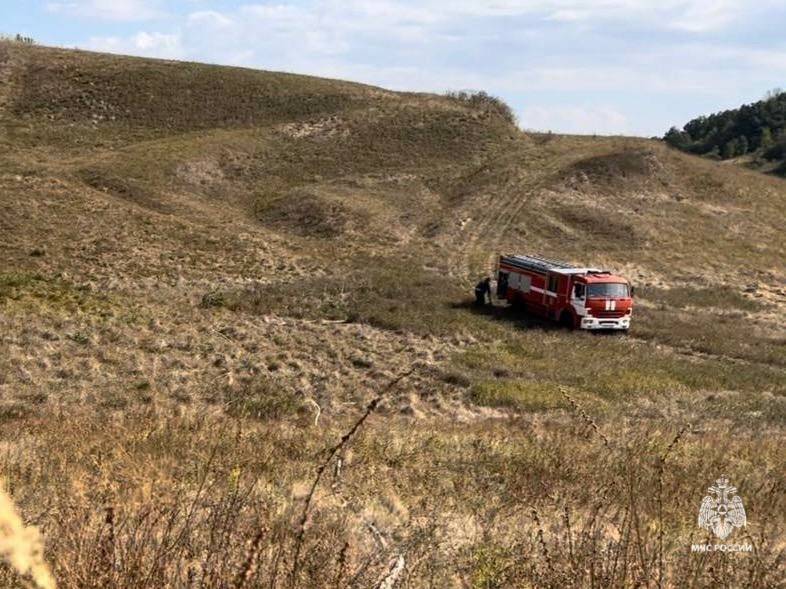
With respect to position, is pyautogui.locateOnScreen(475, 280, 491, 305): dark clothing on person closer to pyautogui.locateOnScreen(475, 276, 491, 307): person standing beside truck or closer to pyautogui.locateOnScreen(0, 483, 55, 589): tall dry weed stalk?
pyautogui.locateOnScreen(475, 276, 491, 307): person standing beside truck

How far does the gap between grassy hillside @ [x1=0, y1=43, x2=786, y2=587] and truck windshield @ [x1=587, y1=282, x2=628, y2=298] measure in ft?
5.97

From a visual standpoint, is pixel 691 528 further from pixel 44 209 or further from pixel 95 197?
pixel 95 197

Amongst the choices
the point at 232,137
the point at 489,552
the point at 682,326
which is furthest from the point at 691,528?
the point at 232,137

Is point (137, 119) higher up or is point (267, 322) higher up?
point (137, 119)

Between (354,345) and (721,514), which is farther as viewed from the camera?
(354,345)

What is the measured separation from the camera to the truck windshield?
27984 millimetres

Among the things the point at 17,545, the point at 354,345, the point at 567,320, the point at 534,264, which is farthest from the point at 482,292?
the point at 17,545

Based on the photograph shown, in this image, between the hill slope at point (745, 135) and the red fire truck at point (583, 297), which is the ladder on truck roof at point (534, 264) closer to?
the red fire truck at point (583, 297)

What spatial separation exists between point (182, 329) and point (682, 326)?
2039 cm

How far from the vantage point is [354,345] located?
80.7 feet

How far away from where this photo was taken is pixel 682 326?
30484 mm

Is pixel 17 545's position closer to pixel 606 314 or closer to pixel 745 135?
pixel 606 314

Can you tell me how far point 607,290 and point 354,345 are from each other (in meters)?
10.5

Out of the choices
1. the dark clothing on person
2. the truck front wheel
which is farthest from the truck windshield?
the dark clothing on person
